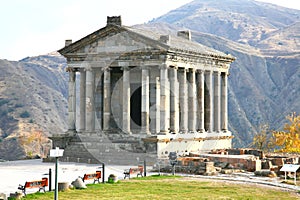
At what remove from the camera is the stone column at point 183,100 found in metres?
49.2

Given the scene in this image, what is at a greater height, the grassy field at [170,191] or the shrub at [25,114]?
the shrub at [25,114]

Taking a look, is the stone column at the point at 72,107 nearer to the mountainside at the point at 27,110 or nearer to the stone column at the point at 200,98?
the stone column at the point at 200,98

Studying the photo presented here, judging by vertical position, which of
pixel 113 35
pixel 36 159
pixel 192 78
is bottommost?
pixel 36 159

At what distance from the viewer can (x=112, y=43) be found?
158 ft

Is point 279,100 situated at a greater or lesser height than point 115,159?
greater

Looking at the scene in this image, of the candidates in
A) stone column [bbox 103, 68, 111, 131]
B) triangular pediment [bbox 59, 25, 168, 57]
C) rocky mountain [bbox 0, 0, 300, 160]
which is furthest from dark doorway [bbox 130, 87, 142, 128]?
rocky mountain [bbox 0, 0, 300, 160]

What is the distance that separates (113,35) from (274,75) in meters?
150

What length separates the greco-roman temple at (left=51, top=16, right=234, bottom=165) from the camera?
46.2 metres

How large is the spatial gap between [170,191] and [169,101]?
20147 millimetres

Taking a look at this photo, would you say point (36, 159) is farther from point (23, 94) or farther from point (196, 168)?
point (23, 94)

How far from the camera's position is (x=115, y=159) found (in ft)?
147

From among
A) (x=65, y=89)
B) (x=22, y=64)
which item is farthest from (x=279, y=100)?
(x=22, y=64)

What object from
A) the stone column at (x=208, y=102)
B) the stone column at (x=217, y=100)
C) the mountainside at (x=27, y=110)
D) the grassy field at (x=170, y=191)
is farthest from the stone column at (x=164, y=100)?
the mountainside at (x=27, y=110)

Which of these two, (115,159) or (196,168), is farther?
(115,159)
